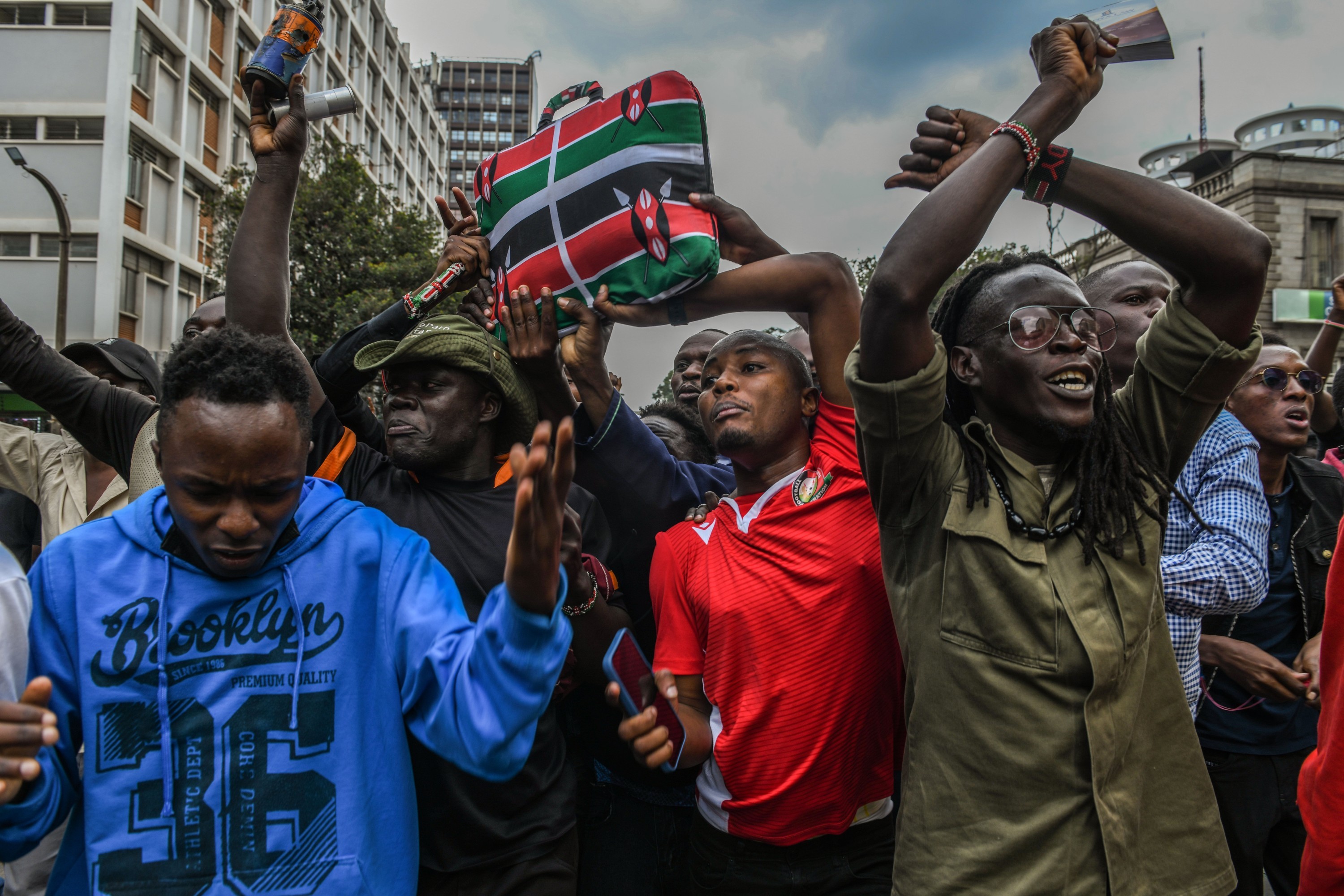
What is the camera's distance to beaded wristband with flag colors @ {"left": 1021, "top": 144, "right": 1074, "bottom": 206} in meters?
1.84

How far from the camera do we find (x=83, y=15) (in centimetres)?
2031

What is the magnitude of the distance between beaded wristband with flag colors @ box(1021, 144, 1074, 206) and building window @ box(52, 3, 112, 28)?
83.3ft

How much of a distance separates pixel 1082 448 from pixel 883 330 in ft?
1.97

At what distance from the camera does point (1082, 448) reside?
1.86 metres

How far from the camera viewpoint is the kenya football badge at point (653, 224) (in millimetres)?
2164

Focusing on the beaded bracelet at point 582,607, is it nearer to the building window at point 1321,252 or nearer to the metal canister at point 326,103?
the metal canister at point 326,103

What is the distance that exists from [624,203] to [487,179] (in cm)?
56

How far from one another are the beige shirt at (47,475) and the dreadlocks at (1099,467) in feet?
11.1

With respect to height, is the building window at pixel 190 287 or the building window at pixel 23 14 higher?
the building window at pixel 23 14

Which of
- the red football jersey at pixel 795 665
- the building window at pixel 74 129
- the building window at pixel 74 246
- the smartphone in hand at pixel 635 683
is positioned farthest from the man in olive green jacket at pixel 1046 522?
the building window at pixel 74 129

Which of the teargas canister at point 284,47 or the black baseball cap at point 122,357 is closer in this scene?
the teargas canister at point 284,47

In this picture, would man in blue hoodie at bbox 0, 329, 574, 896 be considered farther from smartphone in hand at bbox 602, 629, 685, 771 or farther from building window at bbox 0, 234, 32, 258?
building window at bbox 0, 234, 32, 258

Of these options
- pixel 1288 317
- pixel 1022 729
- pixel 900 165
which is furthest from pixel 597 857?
pixel 1288 317

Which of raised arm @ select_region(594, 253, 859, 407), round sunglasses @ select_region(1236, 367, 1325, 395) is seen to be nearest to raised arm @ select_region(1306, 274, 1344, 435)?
round sunglasses @ select_region(1236, 367, 1325, 395)
